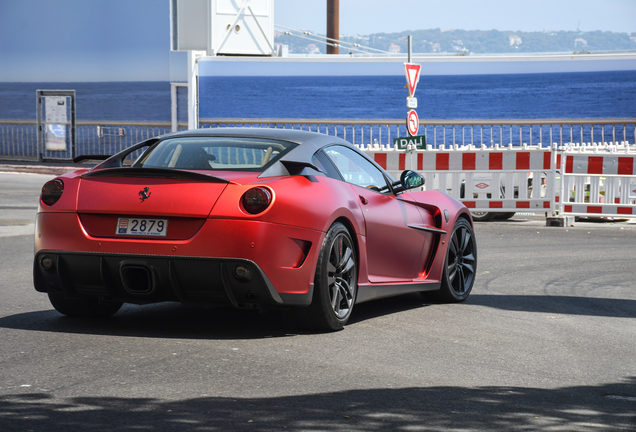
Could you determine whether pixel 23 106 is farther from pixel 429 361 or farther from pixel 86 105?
pixel 429 361

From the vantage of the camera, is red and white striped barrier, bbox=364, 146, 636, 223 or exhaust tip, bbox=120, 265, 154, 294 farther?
red and white striped barrier, bbox=364, 146, 636, 223

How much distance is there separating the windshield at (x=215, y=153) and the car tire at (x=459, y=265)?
6.79 ft

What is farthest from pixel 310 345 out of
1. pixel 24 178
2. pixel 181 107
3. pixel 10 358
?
pixel 181 107

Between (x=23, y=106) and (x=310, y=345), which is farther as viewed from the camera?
(x=23, y=106)

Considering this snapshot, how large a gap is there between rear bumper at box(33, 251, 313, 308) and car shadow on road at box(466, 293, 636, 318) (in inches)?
93.9

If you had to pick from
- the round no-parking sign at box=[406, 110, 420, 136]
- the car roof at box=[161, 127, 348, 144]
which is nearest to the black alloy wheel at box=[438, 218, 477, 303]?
the car roof at box=[161, 127, 348, 144]

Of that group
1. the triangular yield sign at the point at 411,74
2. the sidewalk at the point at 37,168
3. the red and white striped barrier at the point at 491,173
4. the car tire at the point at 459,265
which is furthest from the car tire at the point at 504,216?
the sidewalk at the point at 37,168

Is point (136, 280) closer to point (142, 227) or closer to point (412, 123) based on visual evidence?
point (142, 227)

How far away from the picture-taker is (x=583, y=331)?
19.7ft

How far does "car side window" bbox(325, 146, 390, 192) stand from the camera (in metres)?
6.13

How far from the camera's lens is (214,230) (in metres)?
5.05

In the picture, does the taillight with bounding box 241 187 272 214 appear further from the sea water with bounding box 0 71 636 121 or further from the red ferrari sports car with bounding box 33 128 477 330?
the sea water with bounding box 0 71 636 121

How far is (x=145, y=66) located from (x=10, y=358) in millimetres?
29015

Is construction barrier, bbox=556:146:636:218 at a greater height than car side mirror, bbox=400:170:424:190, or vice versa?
car side mirror, bbox=400:170:424:190
